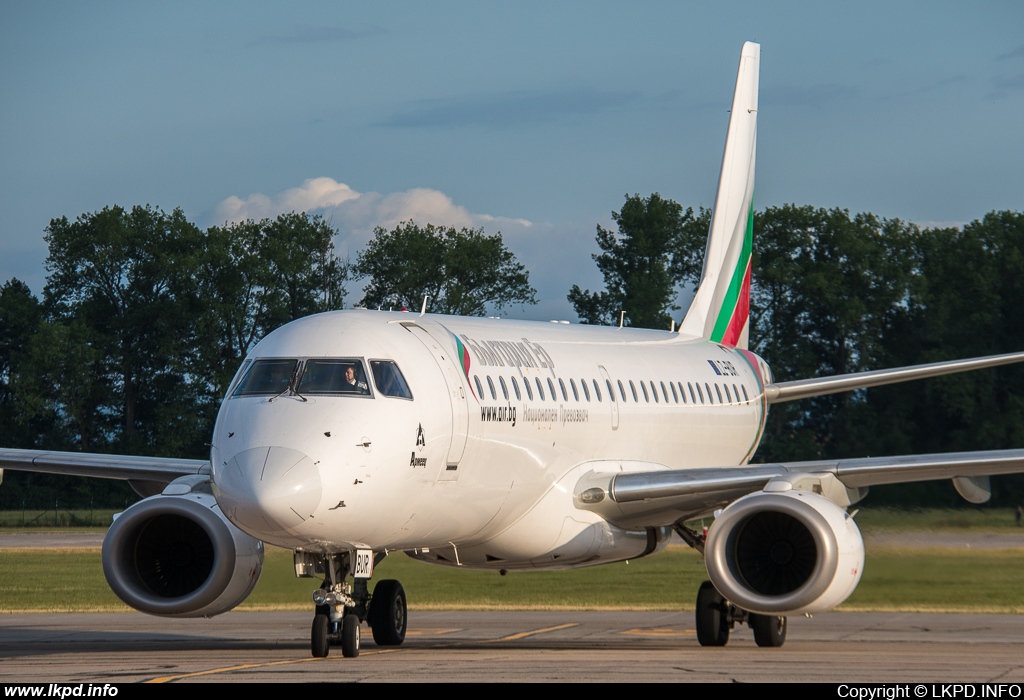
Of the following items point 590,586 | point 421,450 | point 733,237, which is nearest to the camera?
point 421,450

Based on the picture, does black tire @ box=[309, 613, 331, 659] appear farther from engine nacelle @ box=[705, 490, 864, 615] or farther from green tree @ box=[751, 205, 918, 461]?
green tree @ box=[751, 205, 918, 461]

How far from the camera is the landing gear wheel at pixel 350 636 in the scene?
15.3 meters

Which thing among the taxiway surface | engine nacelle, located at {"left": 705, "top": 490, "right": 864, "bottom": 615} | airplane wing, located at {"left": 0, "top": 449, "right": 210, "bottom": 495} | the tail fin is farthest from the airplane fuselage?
the tail fin

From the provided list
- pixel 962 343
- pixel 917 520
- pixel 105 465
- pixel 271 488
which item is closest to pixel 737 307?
pixel 917 520

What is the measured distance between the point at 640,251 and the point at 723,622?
53.4 metres

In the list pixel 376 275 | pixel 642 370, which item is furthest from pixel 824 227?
pixel 642 370

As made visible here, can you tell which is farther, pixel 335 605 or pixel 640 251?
pixel 640 251

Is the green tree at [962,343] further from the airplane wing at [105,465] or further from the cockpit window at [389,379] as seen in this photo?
the cockpit window at [389,379]

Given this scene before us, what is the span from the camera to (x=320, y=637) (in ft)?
49.8

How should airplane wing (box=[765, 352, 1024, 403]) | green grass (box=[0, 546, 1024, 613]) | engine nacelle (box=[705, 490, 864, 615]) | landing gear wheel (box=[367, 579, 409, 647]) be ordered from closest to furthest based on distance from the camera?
engine nacelle (box=[705, 490, 864, 615]), landing gear wheel (box=[367, 579, 409, 647]), green grass (box=[0, 546, 1024, 613]), airplane wing (box=[765, 352, 1024, 403])

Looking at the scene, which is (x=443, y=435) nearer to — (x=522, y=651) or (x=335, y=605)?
(x=335, y=605)

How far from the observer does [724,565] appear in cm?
1661

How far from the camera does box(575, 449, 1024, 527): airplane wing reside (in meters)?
17.7

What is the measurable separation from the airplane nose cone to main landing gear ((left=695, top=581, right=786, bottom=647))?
6.59 meters
